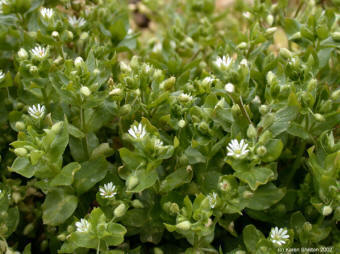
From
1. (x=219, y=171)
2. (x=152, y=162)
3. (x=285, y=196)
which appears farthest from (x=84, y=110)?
(x=285, y=196)

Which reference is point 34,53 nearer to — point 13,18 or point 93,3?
point 13,18

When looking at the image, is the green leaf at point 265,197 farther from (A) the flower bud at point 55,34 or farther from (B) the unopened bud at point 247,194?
(A) the flower bud at point 55,34

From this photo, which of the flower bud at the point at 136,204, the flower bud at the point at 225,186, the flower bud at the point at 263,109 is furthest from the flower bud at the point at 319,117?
the flower bud at the point at 136,204

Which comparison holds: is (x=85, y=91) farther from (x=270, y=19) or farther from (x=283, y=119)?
(x=270, y=19)

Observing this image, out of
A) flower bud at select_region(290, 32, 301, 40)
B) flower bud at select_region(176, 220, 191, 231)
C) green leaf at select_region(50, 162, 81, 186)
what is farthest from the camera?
flower bud at select_region(290, 32, 301, 40)

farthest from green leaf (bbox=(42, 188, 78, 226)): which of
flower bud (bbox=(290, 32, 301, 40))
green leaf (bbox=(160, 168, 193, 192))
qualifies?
flower bud (bbox=(290, 32, 301, 40))

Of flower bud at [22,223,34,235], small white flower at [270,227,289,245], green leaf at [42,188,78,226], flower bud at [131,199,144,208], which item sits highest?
small white flower at [270,227,289,245]

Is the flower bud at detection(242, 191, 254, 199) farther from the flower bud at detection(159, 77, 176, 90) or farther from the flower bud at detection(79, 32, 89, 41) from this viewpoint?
the flower bud at detection(79, 32, 89, 41)
